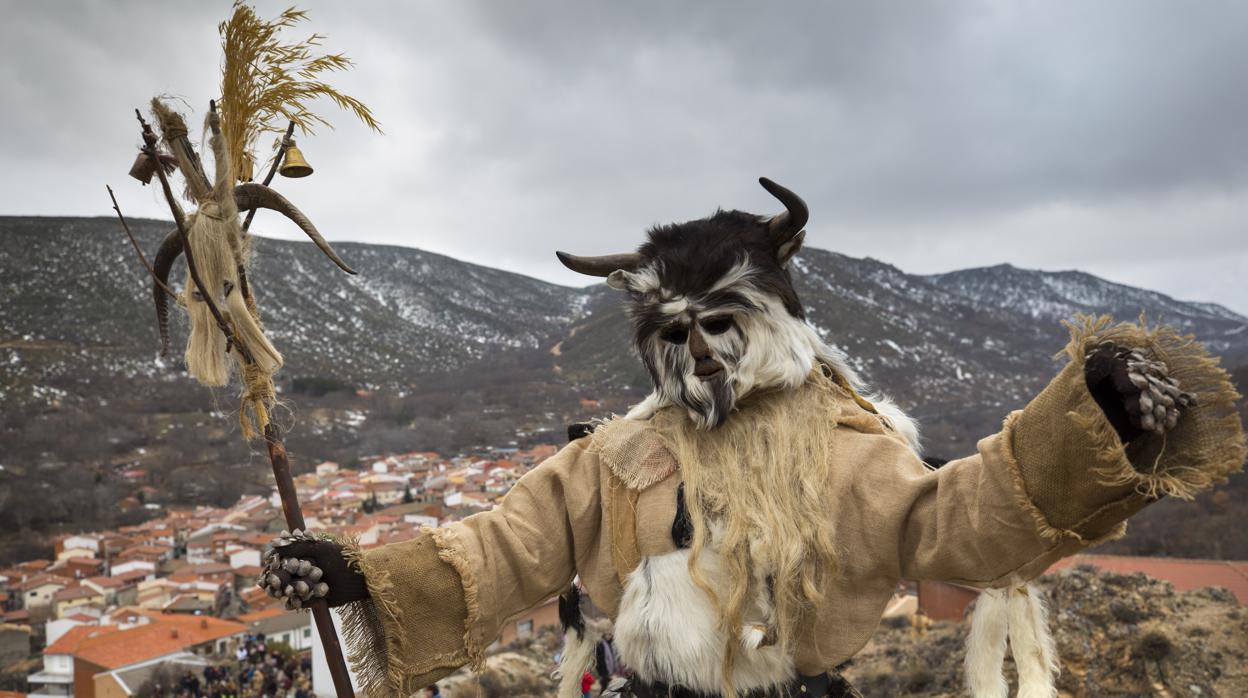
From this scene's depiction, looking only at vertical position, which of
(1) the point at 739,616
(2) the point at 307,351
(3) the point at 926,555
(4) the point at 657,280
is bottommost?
(1) the point at 739,616

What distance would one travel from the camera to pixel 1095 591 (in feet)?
29.3

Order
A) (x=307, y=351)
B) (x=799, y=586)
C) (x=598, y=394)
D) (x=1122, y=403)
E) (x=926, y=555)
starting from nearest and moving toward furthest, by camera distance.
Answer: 1. (x=1122, y=403)
2. (x=926, y=555)
3. (x=799, y=586)
4. (x=598, y=394)
5. (x=307, y=351)

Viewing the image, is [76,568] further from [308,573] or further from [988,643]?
[988,643]

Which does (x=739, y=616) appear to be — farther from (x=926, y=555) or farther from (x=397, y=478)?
(x=397, y=478)

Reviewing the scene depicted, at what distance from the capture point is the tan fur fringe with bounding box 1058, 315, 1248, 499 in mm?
1656

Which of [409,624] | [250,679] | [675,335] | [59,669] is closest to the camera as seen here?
[409,624]

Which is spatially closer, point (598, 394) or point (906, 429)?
point (906, 429)

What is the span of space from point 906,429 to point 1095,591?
26.2 ft

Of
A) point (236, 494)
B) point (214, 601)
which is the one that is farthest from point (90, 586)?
point (236, 494)

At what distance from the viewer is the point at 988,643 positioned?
2691 mm

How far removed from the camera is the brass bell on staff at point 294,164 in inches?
110

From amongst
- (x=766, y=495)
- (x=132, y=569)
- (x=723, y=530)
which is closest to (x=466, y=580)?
(x=723, y=530)

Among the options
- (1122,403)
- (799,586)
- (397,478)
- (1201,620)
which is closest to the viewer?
(1122,403)

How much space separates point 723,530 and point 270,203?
1.89 metres
